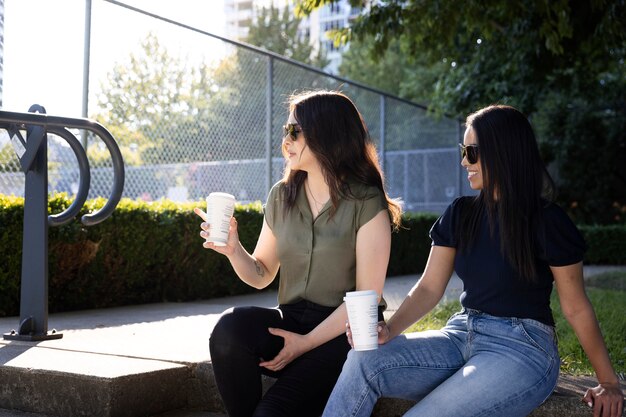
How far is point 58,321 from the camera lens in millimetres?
5344

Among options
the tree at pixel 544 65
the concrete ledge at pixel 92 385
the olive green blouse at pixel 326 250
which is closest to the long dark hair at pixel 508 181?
the olive green blouse at pixel 326 250

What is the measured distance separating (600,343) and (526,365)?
0.81 feet

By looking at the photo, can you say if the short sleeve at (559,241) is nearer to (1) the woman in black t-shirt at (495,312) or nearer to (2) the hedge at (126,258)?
(1) the woman in black t-shirt at (495,312)

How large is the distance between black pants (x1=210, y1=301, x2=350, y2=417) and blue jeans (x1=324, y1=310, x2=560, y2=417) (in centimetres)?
27

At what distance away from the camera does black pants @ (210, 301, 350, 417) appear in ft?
9.10

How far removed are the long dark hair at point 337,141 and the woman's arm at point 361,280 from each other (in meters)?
0.13

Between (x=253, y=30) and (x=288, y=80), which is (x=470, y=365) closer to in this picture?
(x=288, y=80)

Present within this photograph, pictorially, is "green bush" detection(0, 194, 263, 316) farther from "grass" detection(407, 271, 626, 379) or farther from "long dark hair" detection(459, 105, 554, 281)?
"long dark hair" detection(459, 105, 554, 281)

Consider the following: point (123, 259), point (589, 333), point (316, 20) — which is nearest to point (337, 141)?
point (589, 333)

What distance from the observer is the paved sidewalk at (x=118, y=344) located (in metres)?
3.46

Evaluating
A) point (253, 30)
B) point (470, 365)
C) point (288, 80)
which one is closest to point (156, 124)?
point (288, 80)

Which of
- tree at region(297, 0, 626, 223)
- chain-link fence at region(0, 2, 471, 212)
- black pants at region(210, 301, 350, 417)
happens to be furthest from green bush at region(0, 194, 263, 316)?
black pants at region(210, 301, 350, 417)

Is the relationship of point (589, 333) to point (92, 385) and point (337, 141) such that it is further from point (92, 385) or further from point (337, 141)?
point (92, 385)

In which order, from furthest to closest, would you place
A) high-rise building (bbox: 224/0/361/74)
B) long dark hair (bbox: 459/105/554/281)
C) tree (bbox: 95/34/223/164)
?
high-rise building (bbox: 224/0/361/74), tree (bbox: 95/34/223/164), long dark hair (bbox: 459/105/554/281)
